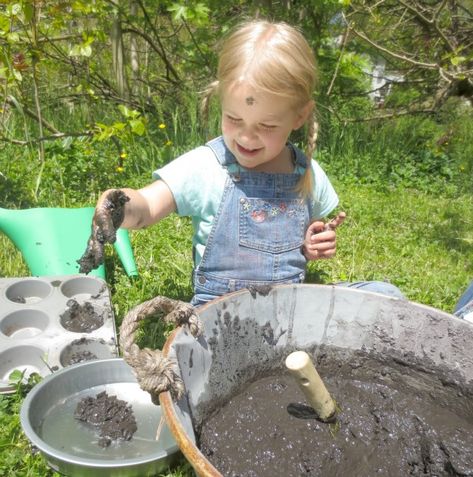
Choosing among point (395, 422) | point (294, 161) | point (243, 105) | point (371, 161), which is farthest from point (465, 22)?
point (395, 422)

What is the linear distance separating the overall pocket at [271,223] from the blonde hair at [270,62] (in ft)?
1.12

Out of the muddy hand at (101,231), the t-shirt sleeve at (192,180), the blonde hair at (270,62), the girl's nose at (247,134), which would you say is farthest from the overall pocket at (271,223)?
the muddy hand at (101,231)

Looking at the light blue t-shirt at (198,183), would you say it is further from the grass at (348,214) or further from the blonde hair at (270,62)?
the grass at (348,214)

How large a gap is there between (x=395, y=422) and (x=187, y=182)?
92 cm

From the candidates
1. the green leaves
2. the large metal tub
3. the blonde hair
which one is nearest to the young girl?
the blonde hair

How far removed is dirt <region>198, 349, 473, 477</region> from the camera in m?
1.22

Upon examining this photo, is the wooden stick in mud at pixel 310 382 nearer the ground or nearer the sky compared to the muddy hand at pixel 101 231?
nearer the ground

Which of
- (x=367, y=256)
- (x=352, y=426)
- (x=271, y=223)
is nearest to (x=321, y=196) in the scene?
(x=271, y=223)

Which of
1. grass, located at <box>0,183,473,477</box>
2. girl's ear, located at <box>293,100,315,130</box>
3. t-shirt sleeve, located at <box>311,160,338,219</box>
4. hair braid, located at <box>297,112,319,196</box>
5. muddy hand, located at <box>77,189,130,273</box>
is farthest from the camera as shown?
grass, located at <box>0,183,473,477</box>

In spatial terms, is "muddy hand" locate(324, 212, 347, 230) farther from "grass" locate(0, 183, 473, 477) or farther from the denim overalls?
"grass" locate(0, 183, 473, 477)

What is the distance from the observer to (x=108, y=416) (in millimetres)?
1562

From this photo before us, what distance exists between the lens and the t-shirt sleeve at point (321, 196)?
1912 mm

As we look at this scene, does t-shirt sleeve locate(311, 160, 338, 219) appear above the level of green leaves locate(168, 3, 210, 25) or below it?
below

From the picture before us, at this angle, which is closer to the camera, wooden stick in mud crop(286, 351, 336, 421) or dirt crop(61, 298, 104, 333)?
wooden stick in mud crop(286, 351, 336, 421)
